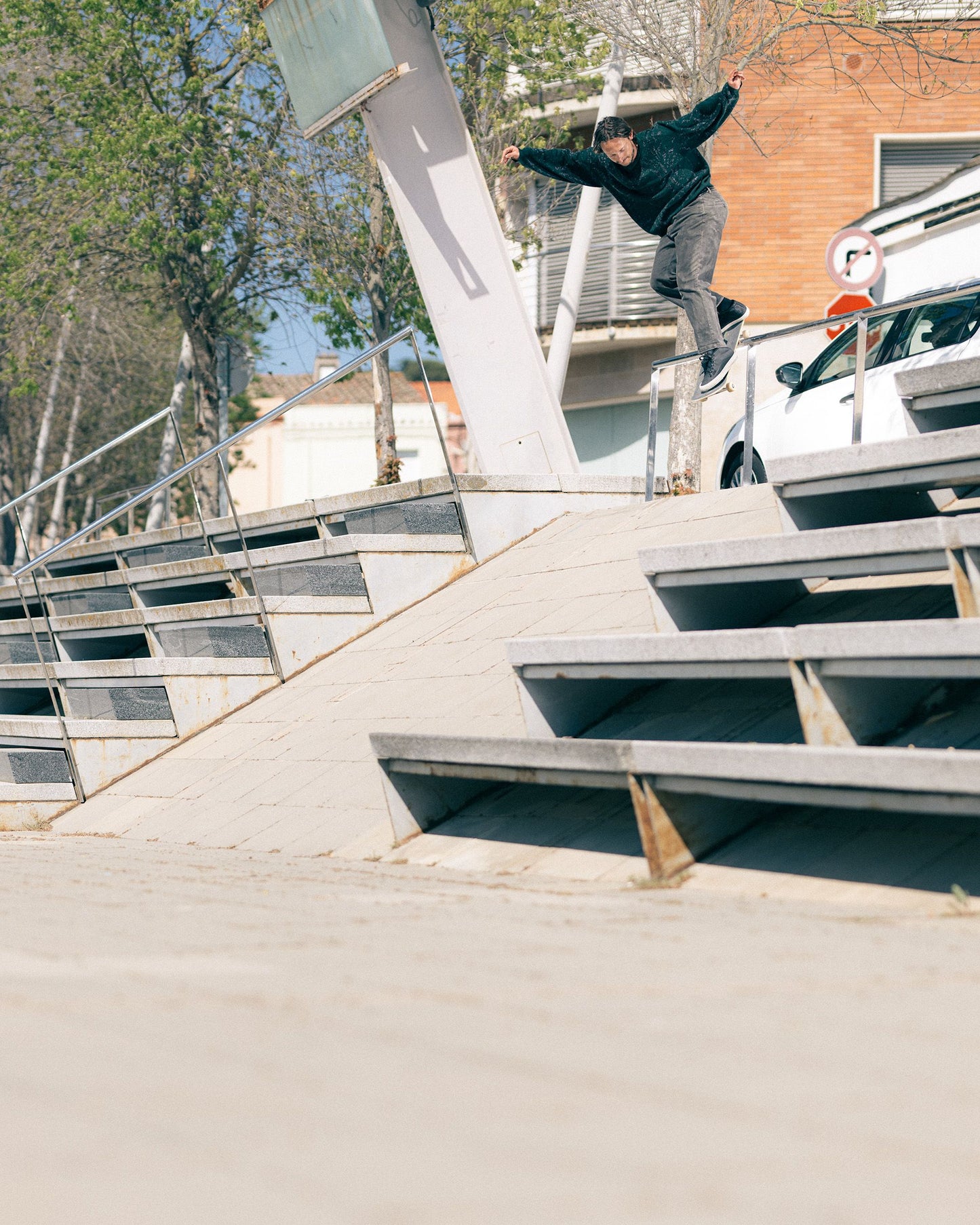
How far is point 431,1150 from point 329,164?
2098 centimetres

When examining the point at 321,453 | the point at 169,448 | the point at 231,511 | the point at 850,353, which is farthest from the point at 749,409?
the point at 169,448

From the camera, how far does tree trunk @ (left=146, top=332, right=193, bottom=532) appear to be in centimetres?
1296

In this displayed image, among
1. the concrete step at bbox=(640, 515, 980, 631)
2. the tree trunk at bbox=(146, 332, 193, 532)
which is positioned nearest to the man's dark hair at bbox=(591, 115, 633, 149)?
the concrete step at bbox=(640, 515, 980, 631)

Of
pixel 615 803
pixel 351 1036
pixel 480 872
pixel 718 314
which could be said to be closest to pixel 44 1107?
pixel 351 1036

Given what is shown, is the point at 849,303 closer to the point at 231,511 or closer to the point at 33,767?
the point at 231,511

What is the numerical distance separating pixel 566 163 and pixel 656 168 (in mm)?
604

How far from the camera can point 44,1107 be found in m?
2.10

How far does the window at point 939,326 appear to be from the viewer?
8.61 metres

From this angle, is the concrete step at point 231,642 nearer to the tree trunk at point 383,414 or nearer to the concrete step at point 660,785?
the concrete step at point 660,785

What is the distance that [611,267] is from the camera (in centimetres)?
2862

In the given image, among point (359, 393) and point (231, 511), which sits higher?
point (231, 511)

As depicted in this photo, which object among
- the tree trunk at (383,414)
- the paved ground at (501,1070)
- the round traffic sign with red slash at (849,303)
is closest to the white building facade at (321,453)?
the tree trunk at (383,414)

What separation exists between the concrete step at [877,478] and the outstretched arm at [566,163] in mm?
3491

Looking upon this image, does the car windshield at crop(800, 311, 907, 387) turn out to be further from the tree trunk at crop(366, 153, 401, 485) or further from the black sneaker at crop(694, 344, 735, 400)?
the tree trunk at crop(366, 153, 401, 485)
